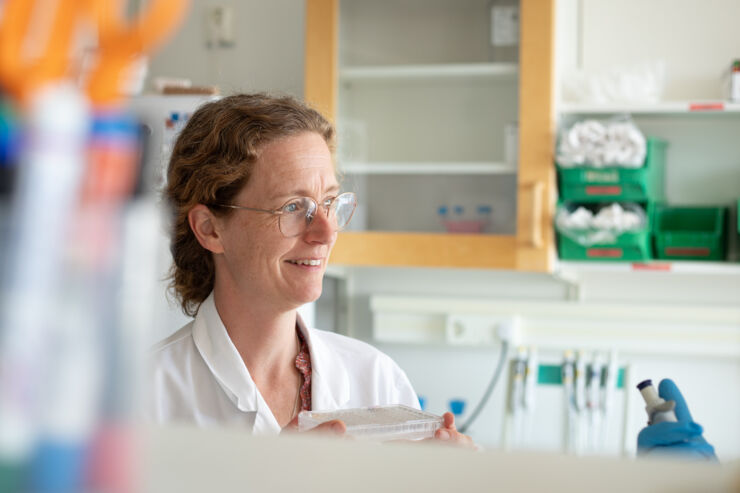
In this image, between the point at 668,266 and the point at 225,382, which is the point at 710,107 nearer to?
the point at 668,266

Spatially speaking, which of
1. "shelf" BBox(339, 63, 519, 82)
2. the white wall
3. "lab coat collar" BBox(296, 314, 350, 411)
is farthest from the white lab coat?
the white wall

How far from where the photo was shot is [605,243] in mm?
2398

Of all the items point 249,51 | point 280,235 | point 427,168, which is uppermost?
point 249,51

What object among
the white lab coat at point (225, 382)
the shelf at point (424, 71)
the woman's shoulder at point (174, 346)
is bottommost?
the white lab coat at point (225, 382)

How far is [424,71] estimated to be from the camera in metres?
2.52

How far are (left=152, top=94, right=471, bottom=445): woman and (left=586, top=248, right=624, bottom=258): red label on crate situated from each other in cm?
115

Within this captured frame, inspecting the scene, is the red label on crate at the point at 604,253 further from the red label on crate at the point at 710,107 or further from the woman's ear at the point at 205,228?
the woman's ear at the point at 205,228

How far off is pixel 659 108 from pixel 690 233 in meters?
0.38

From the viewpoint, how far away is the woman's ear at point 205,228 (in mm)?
1396

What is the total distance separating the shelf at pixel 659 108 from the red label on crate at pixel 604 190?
0.84ft

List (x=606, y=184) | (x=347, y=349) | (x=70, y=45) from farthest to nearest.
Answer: (x=606, y=184), (x=347, y=349), (x=70, y=45)

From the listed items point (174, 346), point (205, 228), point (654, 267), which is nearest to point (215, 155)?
point (205, 228)

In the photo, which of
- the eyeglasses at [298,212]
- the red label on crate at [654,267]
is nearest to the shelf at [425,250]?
the red label on crate at [654,267]

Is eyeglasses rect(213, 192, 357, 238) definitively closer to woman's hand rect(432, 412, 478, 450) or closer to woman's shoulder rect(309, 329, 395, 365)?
woman's shoulder rect(309, 329, 395, 365)
